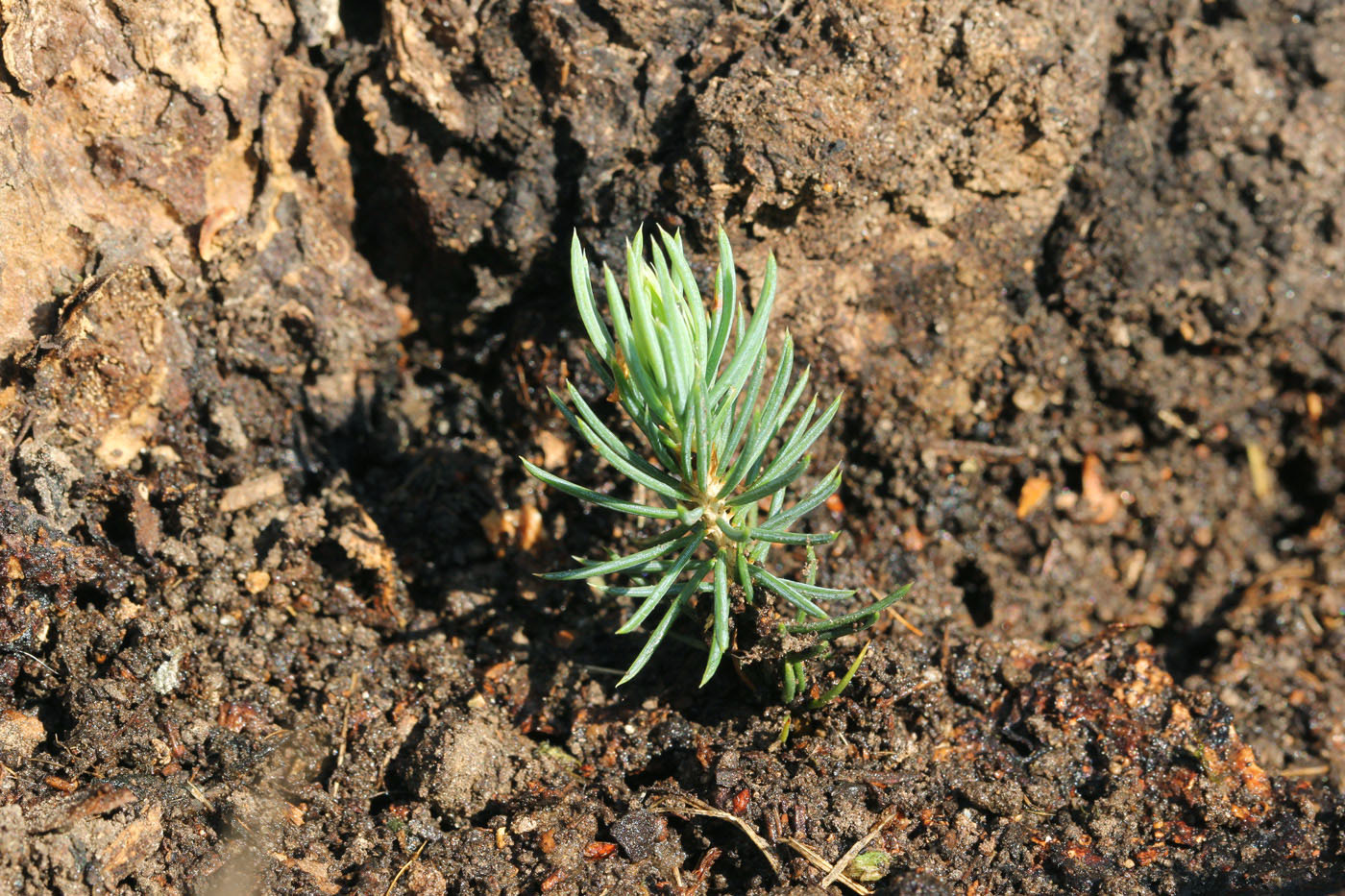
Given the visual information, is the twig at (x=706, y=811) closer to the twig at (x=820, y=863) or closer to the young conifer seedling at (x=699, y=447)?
the twig at (x=820, y=863)

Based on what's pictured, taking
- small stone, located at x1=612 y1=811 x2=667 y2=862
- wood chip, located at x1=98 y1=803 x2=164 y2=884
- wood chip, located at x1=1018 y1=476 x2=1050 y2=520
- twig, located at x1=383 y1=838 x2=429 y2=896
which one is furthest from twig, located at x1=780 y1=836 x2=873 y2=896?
wood chip, located at x1=1018 y1=476 x2=1050 y2=520

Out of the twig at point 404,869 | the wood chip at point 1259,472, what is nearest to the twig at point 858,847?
the twig at point 404,869

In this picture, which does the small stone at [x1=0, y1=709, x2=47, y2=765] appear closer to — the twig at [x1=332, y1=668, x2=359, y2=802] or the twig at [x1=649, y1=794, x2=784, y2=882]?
the twig at [x1=332, y1=668, x2=359, y2=802]

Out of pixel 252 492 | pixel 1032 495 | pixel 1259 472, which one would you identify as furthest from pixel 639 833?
pixel 1259 472

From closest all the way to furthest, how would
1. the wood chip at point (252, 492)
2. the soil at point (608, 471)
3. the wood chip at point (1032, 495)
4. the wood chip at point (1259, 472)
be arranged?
the soil at point (608, 471)
the wood chip at point (252, 492)
the wood chip at point (1032, 495)
the wood chip at point (1259, 472)

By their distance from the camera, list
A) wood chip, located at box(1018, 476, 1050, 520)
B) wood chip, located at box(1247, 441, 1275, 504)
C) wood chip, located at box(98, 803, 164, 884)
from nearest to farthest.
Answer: wood chip, located at box(98, 803, 164, 884), wood chip, located at box(1018, 476, 1050, 520), wood chip, located at box(1247, 441, 1275, 504)

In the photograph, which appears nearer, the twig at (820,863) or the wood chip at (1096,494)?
the twig at (820,863)
